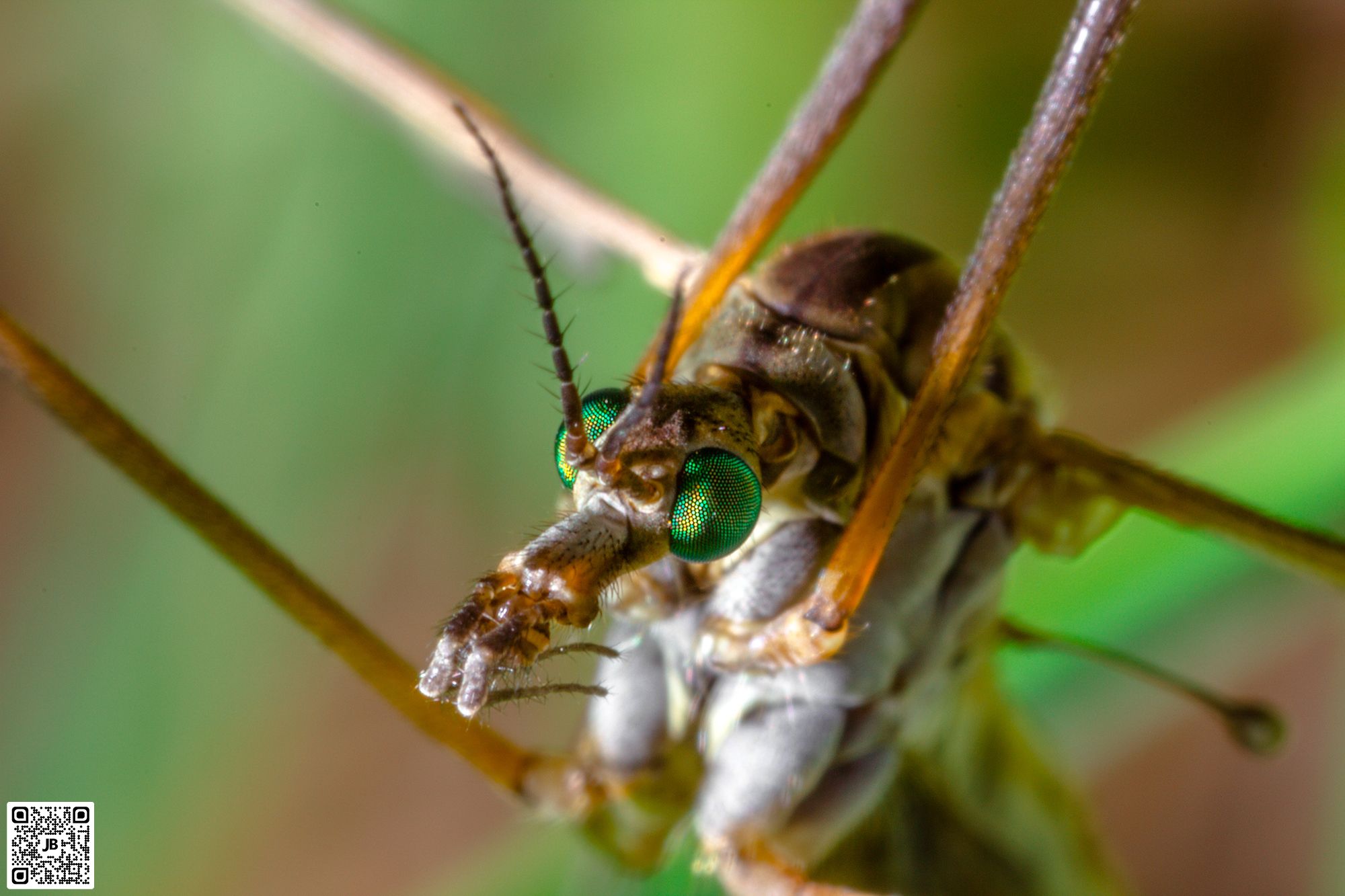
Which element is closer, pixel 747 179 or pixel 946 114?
pixel 747 179

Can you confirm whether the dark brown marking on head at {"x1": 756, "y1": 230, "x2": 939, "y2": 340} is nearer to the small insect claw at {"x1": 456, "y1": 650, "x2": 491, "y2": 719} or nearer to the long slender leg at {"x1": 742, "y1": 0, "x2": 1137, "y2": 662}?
the long slender leg at {"x1": 742, "y1": 0, "x2": 1137, "y2": 662}

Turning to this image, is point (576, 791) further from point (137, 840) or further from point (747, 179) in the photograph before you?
point (747, 179)

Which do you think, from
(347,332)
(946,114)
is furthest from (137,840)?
(946,114)

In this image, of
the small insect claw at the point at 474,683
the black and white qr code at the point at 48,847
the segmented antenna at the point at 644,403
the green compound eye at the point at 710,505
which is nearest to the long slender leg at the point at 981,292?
the green compound eye at the point at 710,505

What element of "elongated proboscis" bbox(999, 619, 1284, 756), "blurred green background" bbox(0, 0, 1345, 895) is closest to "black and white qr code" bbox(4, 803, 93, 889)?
"blurred green background" bbox(0, 0, 1345, 895)

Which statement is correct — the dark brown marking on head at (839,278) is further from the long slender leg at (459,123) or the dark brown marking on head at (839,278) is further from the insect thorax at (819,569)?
the long slender leg at (459,123)

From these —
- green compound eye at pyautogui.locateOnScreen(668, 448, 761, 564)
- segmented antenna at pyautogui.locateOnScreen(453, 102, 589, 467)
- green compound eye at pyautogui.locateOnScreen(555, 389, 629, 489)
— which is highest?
segmented antenna at pyautogui.locateOnScreen(453, 102, 589, 467)

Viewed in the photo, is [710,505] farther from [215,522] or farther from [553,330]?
[215,522]
